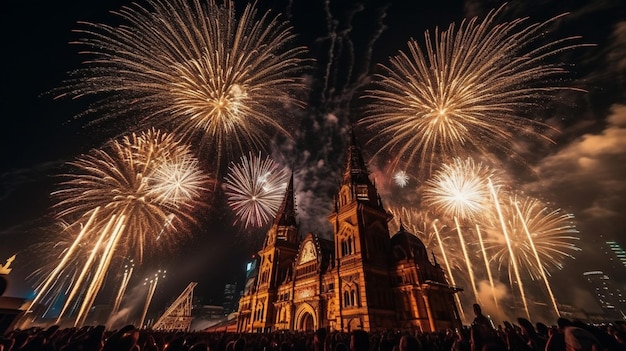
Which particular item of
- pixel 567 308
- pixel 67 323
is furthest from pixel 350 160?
pixel 567 308

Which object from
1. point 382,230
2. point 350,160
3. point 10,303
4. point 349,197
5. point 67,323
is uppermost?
point 350,160

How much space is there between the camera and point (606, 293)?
487 ft

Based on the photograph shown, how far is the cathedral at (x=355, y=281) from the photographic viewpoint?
27.2 metres

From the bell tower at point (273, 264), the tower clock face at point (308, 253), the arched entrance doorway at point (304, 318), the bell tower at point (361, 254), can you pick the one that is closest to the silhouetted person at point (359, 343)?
the bell tower at point (361, 254)

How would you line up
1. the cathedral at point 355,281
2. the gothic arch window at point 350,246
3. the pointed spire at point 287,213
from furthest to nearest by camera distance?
the pointed spire at point 287,213, the gothic arch window at point 350,246, the cathedral at point 355,281

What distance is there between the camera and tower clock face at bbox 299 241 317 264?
3925 cm

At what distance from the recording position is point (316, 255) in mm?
38125

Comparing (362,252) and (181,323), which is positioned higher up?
(362,252)

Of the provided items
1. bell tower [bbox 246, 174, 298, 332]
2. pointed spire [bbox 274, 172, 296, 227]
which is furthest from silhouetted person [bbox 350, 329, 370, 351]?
pointed spire [bbox 274, 172, 296, 227]

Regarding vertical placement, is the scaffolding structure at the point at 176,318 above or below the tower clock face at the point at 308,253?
below

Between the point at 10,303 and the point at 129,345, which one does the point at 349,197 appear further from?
the point at 10,303

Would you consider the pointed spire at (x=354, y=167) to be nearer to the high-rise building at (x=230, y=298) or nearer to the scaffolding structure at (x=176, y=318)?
the scaffolding structure at (x=176, y=318)

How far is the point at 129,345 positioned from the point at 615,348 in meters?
10.6

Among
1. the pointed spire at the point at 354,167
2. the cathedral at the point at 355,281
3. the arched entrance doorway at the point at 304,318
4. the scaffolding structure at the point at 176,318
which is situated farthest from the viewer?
the scaffolding structure at the point at 176,318
